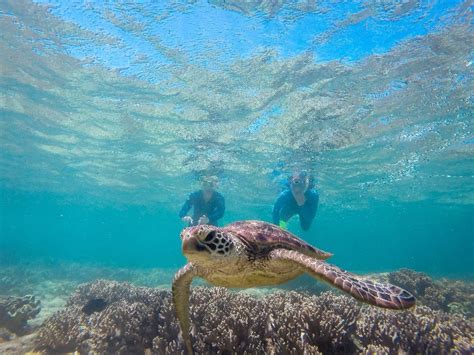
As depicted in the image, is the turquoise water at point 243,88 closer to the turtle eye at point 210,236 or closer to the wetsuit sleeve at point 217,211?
the wetsuit sleeve at point 217,211

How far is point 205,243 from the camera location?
10.2ft

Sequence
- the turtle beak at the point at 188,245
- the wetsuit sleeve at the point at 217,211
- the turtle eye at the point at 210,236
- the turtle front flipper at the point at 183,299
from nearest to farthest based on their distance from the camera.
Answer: the turtle beak at the point at 188,245 → the turtle eye at the point at 210,236 → the turtle front flipper at the point at 183,299 → the wetsuit sleeve at the point at 217,211

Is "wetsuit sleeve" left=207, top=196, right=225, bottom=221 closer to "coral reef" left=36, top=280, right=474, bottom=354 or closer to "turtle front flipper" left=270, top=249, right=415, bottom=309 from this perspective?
"coral reef" left=36, top=280, right=474, bottom=354

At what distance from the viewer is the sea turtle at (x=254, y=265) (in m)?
2.96

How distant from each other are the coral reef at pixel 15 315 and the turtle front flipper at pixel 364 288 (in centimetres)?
871

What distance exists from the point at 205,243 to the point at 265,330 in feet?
7.06

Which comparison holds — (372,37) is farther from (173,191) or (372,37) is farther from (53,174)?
(53,174)

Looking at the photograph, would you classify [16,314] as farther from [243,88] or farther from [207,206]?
[243,88]

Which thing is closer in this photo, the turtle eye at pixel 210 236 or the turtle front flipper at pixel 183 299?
the turtle eye at pixel 210 236

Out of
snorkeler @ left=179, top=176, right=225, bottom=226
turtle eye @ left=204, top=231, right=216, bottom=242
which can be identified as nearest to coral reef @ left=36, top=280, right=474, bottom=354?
turtle eye @ left=204, top=231, right=216, bottom=242

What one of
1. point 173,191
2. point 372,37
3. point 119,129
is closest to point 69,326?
point 372,37

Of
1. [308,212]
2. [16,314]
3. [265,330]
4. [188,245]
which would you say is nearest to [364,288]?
[188,245]

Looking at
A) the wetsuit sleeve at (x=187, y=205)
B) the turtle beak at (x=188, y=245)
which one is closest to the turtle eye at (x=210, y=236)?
the turtle beak at (x=188, y=245)

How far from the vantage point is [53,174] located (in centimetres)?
3422
